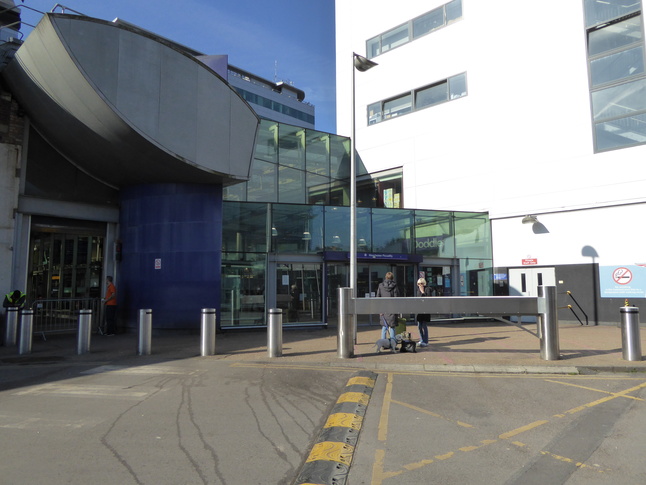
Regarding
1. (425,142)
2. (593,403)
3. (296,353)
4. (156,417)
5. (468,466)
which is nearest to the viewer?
(468,466)

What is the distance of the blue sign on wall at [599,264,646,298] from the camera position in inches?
643

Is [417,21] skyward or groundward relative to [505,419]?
skyward

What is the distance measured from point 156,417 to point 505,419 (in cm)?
430

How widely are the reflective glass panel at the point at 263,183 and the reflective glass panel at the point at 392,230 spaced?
5110mm

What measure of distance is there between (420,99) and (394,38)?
Result: 14.8 feet

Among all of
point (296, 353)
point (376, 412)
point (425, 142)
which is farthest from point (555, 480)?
point (425, 142)

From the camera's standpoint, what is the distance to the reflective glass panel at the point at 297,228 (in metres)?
16.0

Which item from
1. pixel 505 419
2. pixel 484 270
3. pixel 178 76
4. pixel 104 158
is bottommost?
pixel 505 419

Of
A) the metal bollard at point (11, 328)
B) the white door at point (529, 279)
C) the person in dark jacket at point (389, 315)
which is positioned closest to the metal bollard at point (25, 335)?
the metal bollard at point (11, 328)

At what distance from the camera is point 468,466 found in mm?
4141

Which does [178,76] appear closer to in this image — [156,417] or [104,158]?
[104,158]

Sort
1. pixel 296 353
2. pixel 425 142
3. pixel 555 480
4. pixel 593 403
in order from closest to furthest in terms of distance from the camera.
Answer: pixel 555 480 → pixel 593 403 → pixel 296 353 → pixel 425 142

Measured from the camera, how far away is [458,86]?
2250cm

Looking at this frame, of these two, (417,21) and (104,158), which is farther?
(417,21)
